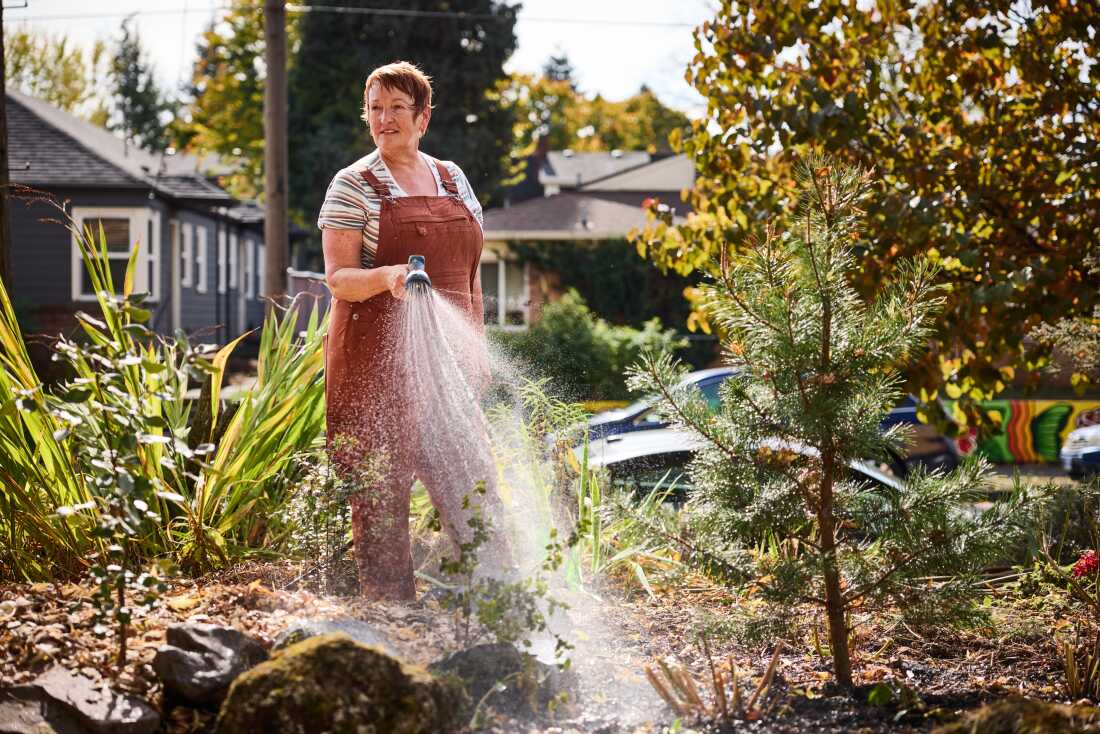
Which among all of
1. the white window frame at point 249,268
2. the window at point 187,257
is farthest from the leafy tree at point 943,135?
the white window frame at point 249,268

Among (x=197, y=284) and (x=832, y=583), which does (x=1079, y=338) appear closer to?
(x=832, y=583)

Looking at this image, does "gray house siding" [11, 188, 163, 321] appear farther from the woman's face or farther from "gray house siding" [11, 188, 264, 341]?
the woman's face

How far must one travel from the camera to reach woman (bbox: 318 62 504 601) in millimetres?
3699

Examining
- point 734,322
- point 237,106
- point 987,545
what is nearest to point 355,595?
point 734,322

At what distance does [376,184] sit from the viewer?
370 centimetres

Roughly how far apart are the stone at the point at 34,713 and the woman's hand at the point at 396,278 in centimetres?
145

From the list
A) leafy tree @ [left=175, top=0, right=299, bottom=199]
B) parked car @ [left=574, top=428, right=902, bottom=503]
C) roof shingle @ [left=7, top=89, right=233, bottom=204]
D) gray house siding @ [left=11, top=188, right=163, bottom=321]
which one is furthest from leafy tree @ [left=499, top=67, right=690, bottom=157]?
parked car @ [left=574, top=428, right=902, bottom=503]

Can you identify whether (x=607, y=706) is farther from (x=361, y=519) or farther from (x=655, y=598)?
(x=655, y=598)

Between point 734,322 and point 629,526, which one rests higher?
point 734,322

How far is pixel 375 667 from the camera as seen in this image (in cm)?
259

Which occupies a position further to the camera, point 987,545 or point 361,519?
point 361,519

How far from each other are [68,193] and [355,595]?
2032 cm

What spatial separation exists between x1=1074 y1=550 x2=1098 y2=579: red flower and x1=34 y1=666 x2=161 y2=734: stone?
330cm

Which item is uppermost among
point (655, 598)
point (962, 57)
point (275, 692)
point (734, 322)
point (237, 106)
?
point (237, 106)
